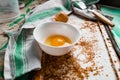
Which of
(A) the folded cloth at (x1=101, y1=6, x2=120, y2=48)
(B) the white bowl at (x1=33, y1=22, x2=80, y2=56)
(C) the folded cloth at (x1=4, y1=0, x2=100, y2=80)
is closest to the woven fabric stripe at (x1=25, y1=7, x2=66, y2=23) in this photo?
(C) the folded cloth at (x1=4, y1=0, x2=100, y2=80)

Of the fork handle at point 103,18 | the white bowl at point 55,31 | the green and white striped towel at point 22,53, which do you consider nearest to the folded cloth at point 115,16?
the fork handle at point 103,18

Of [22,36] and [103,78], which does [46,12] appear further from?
[103,78]

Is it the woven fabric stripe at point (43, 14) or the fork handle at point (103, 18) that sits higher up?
the woven fabric stripe at point (43, 14)

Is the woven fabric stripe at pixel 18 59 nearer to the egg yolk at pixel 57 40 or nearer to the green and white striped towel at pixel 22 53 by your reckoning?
the green and white striped towel at pixel 22 53

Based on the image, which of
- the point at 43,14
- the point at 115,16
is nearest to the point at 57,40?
the point at 43,14

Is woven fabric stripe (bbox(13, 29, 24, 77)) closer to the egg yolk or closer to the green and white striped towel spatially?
the green and white striped towel

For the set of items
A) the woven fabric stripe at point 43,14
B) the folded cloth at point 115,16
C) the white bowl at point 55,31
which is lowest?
the folded cloth at point 115,16

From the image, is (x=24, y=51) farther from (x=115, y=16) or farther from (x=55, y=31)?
(x=115, y=16)
